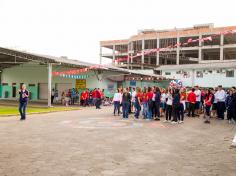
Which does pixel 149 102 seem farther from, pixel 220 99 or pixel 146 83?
pixel 146 83

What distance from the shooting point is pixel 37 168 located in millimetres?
6562

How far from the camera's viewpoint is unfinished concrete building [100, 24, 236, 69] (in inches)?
2730

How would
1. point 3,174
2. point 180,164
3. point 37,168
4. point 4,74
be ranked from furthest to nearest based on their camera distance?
point 4,74
point 180,164
point 37,168
point 3,174

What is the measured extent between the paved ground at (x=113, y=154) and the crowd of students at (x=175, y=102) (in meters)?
4.95

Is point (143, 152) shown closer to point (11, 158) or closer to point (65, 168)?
point (65, 168)

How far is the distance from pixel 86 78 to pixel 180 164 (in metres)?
29.4

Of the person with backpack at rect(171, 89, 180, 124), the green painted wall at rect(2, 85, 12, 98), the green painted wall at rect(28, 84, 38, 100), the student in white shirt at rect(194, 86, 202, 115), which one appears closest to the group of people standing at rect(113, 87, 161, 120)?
the person with backpack at rect(171, 89, 180, 124)

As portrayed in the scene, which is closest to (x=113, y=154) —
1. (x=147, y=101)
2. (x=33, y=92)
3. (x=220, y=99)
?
(x=147, y=101)

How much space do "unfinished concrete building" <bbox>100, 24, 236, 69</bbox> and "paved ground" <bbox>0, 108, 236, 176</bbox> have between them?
53.0 meters

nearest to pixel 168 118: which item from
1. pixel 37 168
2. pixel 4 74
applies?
pixel 37 168

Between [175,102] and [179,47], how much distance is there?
59.2 m

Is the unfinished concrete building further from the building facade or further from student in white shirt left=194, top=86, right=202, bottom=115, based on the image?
student in white shirt left=194, top=86, right=202, bottom=115

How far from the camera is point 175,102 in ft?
54.5

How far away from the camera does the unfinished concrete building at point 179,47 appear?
6934 centimetres
